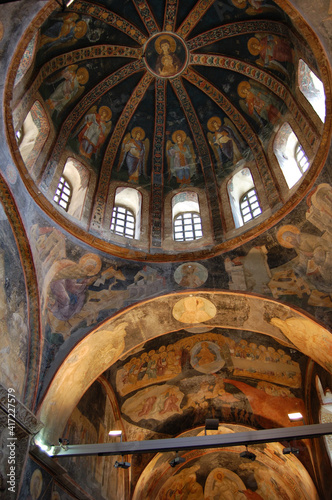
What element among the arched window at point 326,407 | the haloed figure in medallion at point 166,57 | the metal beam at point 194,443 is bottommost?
the metal beam at point 194,443

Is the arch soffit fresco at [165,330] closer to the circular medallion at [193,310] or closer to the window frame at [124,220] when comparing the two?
the circular medallion at [193,310]

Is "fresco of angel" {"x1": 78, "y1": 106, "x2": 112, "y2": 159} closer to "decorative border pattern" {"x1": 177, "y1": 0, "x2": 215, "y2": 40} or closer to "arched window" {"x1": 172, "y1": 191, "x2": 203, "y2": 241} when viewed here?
"arched window" {"x1": 172, "y1": 191, "x2": 203, "y2": 241}

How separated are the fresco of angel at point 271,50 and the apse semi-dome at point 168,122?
1.7 inches

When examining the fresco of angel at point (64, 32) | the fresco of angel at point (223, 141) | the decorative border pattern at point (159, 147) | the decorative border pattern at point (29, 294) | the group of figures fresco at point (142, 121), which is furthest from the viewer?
the decorative border pattern at point (159, 147)

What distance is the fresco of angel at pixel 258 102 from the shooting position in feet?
47.0

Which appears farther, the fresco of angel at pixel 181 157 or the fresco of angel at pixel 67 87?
the fresco of angel at pixel 181 157

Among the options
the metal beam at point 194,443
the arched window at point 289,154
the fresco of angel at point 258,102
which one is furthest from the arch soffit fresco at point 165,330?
the fresco of angel at point 258,102

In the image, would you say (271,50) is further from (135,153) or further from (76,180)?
(76,180)

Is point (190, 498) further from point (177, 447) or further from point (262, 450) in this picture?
point (177, 447)

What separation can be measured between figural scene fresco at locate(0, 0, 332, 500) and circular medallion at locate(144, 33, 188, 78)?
52mm

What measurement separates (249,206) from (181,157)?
11.0 feet

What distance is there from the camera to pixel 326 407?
44.2ft

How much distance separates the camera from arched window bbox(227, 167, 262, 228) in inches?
563

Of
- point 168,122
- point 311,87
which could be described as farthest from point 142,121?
point 311,87
